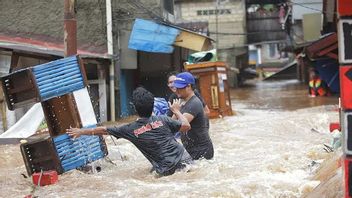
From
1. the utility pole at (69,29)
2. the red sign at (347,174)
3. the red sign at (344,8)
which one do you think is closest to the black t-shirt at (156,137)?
the red sign at (347,174)

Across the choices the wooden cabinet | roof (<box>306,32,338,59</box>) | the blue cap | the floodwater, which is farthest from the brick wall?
the blue cap

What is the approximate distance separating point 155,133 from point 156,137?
0.05 m

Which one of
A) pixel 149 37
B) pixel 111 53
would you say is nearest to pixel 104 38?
pixel 111 53

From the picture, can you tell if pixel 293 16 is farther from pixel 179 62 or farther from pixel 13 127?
pixel 13 127

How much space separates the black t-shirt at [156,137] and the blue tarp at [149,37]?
9475 millimetres

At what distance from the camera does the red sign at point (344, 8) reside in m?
3.70

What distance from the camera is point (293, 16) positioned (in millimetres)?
31906

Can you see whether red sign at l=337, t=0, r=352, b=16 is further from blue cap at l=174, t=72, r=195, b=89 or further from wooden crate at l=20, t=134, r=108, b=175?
wooden crate at l=20, t=134, r=108, b=175

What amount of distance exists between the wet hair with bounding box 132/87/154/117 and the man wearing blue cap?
75 cm

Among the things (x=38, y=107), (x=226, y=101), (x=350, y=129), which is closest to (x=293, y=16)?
(x=226, y=101)

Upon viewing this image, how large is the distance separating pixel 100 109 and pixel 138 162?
749cm

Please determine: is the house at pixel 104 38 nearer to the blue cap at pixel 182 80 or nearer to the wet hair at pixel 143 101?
the blue cap at pixel 182 80

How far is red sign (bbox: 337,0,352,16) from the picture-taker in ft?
12.1

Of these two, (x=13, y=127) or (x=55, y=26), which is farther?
(x=55, y=26)
